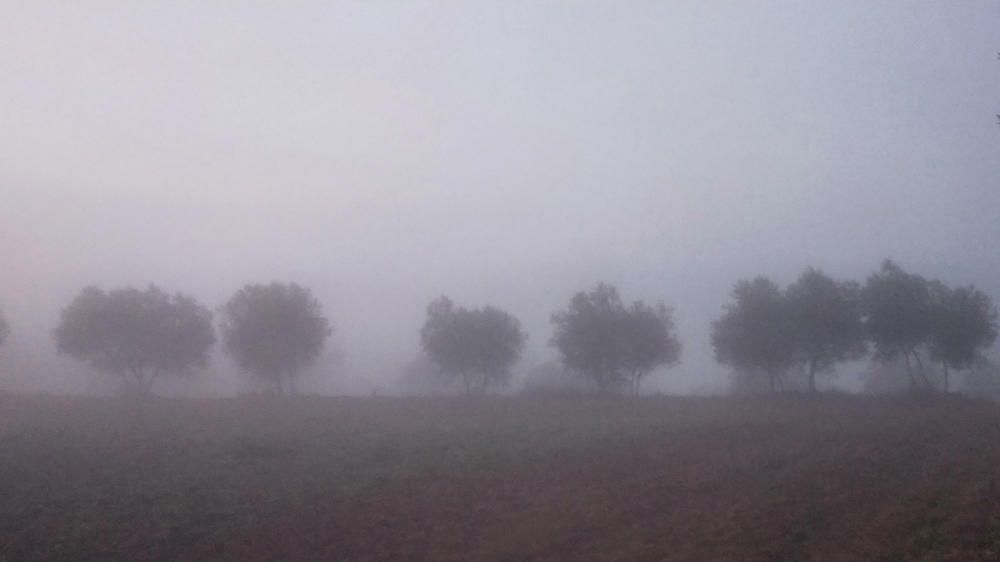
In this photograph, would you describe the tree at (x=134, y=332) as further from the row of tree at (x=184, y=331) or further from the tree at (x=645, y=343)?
the tree at (x=645, y=343)

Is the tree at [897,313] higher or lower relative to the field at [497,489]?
higher

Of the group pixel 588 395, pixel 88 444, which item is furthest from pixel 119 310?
pixel 588 395

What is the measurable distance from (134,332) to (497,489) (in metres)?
53.3

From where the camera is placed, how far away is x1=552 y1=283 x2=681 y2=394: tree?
6994cm

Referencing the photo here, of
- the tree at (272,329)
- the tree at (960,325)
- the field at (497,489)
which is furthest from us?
the tree at (272,329)

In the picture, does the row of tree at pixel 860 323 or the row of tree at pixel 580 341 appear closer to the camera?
the row of tree at pixel 860 323

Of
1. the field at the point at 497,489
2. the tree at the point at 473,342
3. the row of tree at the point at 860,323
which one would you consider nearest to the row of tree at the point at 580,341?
the tree at the point at 473,342

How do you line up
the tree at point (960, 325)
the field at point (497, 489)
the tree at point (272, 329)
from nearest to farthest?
the field at point (497, 489) → the tree at point (960, 325) → the tree at point (272, 329)

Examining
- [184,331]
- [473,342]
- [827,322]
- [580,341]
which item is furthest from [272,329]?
[827,322]

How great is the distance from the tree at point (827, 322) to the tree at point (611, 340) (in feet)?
43.6

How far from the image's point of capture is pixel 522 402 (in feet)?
186

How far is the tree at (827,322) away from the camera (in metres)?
62.1

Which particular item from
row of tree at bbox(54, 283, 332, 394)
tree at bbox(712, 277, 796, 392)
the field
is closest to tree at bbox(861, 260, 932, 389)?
tree at bbox(712, 277, 796, 392)

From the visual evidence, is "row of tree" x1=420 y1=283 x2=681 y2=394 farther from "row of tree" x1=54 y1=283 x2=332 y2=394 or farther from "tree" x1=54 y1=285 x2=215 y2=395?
"tree" x1=54 y1=285 x2=215 y2=395
